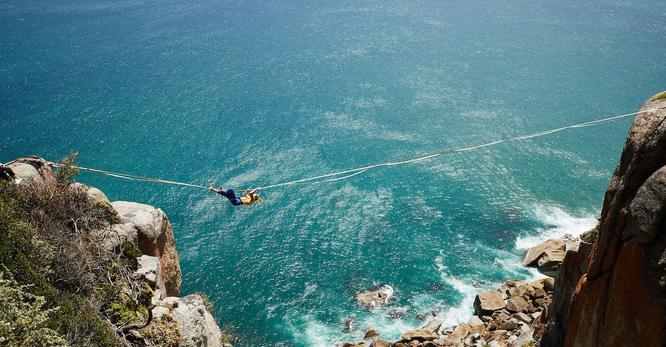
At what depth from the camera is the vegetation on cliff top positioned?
1236 centimetres

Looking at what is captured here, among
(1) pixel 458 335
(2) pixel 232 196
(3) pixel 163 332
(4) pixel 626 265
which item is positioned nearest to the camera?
(4) pixel 626 265

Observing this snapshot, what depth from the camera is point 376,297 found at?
102ft

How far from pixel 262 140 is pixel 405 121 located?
1512 cm

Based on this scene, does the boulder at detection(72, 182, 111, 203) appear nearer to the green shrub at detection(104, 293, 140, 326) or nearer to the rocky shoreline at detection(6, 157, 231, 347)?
the rocky shoreline at detection(6, 157, 231, 347)

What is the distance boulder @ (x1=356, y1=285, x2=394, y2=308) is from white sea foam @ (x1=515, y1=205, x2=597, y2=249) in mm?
10702

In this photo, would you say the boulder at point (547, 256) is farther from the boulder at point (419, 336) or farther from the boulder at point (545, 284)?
the boulder at point (419, 336)

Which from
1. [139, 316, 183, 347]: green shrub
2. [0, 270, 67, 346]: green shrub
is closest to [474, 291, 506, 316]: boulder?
[139, 316, 183, 347]: green shrub

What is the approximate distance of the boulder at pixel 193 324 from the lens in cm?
1767

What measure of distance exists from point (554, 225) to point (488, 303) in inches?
495

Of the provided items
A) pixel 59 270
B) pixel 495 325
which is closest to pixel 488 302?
pixel 495 325

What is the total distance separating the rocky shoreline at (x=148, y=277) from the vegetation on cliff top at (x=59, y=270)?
0.94 ft

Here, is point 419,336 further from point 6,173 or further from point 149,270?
point 6,173

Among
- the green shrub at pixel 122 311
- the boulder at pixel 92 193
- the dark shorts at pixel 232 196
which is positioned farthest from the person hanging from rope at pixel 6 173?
the dark shorts at pixel 232 196

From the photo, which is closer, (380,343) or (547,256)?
(380,343)
